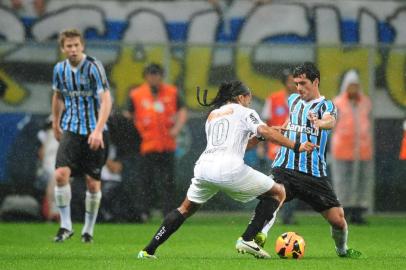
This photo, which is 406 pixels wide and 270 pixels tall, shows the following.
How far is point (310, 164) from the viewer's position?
1196 cm

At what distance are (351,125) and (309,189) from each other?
250 inches

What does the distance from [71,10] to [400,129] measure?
24.3ft

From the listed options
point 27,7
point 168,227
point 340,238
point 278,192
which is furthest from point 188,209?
point 27,7

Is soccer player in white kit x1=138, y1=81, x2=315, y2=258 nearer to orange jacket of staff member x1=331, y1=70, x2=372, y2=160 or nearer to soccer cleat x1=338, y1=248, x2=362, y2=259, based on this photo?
soccer cleat x1=338, y1=248, x2=362, y2=259

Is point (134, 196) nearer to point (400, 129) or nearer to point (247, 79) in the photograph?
point (247, 79)

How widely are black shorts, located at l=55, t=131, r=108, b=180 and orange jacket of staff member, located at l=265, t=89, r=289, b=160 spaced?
3.90 meters

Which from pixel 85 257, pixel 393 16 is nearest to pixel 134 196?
pixel 85 257

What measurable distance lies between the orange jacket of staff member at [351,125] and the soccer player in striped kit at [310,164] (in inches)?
238

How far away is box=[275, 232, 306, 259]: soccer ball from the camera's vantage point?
461 inches

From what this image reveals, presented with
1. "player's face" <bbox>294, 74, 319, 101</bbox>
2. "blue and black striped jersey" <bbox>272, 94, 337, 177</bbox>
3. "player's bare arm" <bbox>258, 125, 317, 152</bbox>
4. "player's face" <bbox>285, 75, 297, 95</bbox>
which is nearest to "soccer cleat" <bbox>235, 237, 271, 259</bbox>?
"player's bare arm" <bbox>258, 125, 317, 152</bbox>

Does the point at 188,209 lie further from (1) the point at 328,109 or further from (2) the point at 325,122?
(1) the point at 328,109

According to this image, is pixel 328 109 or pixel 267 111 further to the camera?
pixel 267 111

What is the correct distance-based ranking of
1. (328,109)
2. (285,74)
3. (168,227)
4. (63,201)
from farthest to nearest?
(285,74) < (63,201) < (328,109) < (168,227)

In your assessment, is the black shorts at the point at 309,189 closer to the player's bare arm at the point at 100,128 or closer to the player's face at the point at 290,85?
the player's bare arm at the point at 100,128
